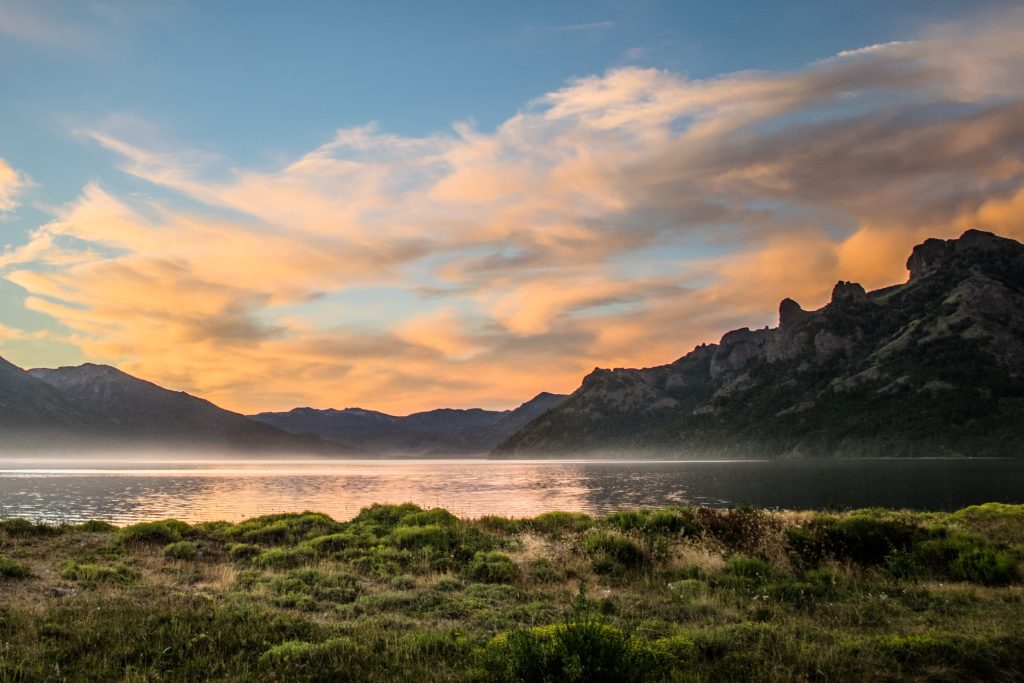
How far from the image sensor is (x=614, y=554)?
19.6m

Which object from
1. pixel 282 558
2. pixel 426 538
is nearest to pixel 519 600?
pixel 426 538

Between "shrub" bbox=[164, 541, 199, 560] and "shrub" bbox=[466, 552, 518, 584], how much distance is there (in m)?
9.93

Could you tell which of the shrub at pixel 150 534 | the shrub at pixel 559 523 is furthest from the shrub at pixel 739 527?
the shrub at pixel 150 534

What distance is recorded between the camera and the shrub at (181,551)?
21141mm

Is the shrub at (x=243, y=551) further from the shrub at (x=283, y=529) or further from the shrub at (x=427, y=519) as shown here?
the shrub at (x=427, y=519)

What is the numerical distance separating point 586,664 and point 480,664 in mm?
1901

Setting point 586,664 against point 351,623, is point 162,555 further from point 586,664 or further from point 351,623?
point 586,664

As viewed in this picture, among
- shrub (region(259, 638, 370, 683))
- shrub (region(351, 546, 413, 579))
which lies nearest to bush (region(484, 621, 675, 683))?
shrub (region(259, 638, 370, 683))

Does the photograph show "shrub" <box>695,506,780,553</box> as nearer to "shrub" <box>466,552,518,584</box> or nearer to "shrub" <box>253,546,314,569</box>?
"shrub" <box>466,552,518,584</box>

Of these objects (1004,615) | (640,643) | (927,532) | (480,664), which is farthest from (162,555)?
(927,532)

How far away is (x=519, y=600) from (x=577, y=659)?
285 inches

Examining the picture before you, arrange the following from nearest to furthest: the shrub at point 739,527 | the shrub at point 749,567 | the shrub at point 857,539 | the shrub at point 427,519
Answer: the shrub at point 749,567 < the shrub at point 857,539 < the shrub at point 739,527 < the shrub at point 427,519

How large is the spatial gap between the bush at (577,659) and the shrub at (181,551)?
637 inches

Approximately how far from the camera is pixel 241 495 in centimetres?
8325
